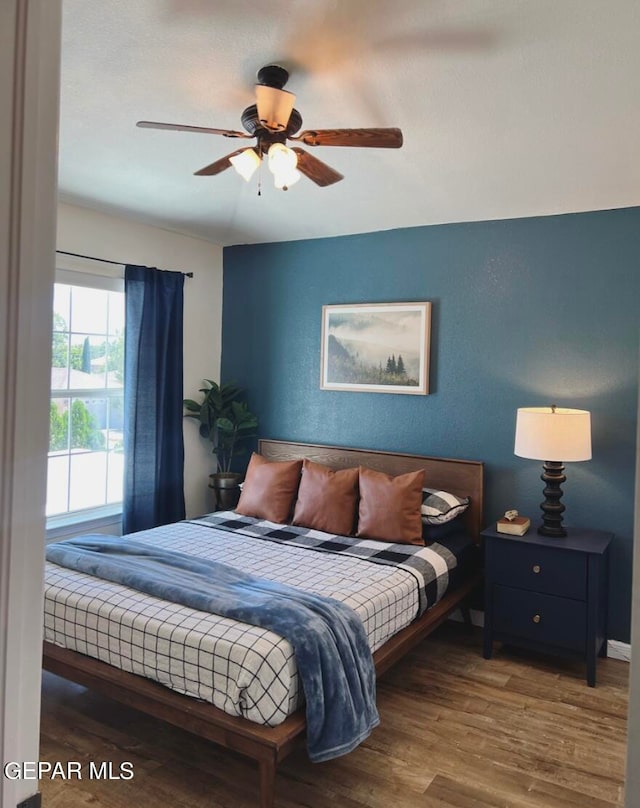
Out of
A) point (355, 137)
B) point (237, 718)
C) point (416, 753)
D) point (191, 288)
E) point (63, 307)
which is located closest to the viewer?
point (237, 718)

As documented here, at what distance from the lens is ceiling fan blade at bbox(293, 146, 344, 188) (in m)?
2.44

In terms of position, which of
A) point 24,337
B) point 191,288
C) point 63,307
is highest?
point 191,288

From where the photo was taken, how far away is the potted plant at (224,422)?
15.0ft

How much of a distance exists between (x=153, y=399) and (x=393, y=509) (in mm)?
1812

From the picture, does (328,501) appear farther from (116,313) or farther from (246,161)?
(246,161)

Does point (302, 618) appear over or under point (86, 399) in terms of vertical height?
under

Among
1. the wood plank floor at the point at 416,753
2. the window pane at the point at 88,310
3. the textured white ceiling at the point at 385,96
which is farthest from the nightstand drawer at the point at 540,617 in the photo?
the window pane at the point at 88,310

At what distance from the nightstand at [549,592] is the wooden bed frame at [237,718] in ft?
0.88

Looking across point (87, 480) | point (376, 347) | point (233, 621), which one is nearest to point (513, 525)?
point (376, 347)

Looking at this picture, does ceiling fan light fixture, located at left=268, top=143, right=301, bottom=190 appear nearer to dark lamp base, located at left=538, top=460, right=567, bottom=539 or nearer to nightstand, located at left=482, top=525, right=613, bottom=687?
dark lamp base, located at left=538, top=460, right=567, bottom=539

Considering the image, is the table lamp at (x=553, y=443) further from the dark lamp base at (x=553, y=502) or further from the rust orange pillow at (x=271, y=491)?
the rust orange pillow at (x=271, y=491)

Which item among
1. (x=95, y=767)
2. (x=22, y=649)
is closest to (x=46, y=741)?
(x=95, y=767)

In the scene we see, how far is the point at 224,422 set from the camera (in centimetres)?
447

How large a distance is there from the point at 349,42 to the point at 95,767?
2805mm
